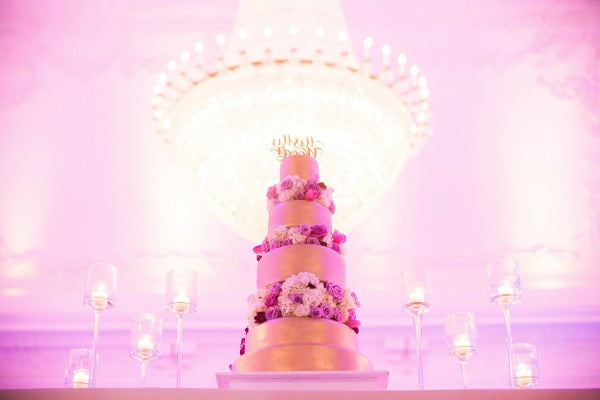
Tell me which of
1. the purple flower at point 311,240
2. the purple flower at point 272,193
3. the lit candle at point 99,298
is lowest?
the lit candle at point 99,298

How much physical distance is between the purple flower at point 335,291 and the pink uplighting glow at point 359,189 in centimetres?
149

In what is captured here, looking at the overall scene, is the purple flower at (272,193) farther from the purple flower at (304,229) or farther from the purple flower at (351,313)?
the purple flower at (351,313)

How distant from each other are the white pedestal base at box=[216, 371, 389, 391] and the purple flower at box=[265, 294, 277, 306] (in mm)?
682

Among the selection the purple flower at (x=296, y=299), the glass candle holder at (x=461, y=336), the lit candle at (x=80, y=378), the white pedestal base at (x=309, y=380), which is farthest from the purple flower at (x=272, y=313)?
the lit candle at (x=80, y=378)

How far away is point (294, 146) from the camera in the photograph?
16.8 feet

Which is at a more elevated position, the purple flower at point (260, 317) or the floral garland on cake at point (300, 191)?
the floral garland on cake at point (300, 191)

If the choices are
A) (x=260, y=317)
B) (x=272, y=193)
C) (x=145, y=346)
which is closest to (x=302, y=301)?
(x=260, y=317)

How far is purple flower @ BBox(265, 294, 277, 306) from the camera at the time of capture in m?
4.13

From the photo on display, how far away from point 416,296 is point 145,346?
5.29 feet

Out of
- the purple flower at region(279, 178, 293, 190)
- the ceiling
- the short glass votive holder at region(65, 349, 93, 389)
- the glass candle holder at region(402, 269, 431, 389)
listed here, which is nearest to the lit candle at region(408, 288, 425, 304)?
the glass candle holder at region(402, 269, 431, 389)

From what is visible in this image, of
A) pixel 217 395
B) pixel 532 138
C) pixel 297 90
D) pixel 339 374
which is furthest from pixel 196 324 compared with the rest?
pixel 217 395

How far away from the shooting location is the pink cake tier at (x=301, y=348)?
3.87 m

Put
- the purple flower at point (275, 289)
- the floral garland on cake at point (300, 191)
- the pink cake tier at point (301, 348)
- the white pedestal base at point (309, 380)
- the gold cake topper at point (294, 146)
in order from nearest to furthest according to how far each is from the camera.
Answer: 1. the white pedestal base at point (309, 380)
2. the pink cake tier at point (301, 348)
3. the purple flower at point (275, 289)
4. the floral garland on cake at point (300, 191)
5. the gold cake topper at point (294, 146)

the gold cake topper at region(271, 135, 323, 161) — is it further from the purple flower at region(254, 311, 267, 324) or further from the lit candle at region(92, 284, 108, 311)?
the lit candle at region(92, 284, 108, 311)
